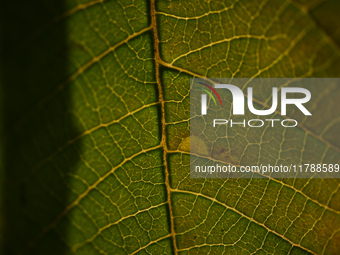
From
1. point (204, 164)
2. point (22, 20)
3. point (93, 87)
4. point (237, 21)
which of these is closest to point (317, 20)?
point (237, 21)

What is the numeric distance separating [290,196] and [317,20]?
2.07 ft

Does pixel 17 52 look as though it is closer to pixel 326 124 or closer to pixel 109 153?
pixel 109 153

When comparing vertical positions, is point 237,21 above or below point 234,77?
above

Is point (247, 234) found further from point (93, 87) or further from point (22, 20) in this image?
point (22, 20)

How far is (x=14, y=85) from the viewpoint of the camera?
0.81m

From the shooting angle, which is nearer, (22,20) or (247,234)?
(22,20)

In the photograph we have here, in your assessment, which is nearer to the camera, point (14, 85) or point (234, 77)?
point (14, 85)

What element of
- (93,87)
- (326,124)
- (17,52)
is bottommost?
(326,124)

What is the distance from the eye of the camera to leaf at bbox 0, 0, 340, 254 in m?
0.82

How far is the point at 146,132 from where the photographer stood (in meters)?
0.90

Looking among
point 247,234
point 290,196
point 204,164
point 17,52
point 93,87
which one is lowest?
point 247,234

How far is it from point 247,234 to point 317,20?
31.4 inches

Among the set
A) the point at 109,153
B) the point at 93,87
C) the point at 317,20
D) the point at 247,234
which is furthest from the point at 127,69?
the point at 247,234

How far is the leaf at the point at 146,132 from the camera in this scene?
82cm
